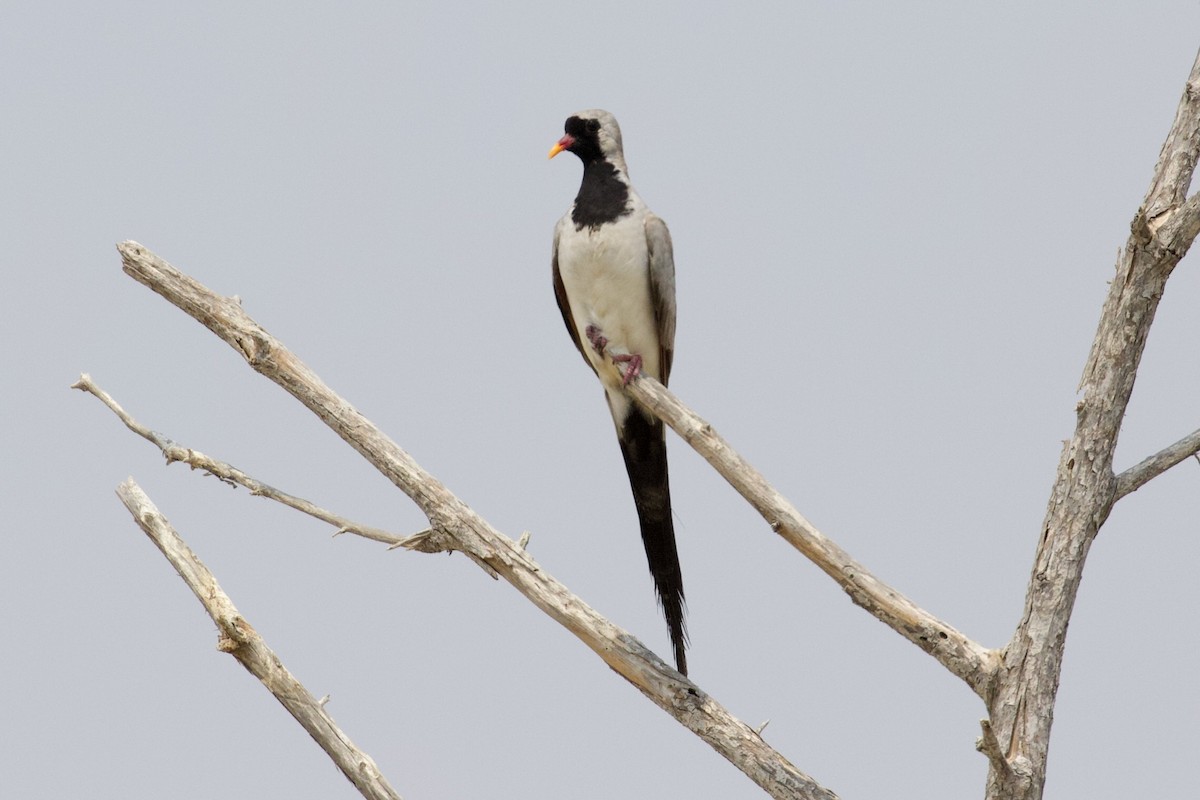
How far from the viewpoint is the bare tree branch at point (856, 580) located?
4.02 m

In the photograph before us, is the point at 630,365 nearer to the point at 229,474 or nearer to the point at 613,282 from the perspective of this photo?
the point at 613,282

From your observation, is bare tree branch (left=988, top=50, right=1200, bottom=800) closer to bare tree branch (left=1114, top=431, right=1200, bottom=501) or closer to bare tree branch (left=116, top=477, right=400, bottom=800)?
bare tree branch (left=1114, top=431, right=1200, bottom=501)

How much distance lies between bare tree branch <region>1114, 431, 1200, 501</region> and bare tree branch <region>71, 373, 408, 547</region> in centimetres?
236

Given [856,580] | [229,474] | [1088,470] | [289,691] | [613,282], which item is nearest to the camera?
[1088,470]

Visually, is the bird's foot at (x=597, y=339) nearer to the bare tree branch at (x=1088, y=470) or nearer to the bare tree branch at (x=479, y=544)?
the bare tree branch at (x=479, y=544)

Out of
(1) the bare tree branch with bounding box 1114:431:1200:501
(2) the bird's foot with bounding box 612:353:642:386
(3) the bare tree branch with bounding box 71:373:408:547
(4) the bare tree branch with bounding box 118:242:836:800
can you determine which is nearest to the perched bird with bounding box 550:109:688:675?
(2) the bird's foot with bounding box 612:353:642:386

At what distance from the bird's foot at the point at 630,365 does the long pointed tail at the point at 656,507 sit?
0.82 ft

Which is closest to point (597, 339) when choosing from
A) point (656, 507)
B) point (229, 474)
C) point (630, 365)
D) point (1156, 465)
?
point (630, 365)

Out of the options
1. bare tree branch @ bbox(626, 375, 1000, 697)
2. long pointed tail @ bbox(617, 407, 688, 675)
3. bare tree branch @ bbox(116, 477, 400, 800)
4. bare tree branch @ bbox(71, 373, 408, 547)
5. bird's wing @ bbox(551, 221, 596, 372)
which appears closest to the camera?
bare tree branch @ bbox(626, 375, 1000, 697)

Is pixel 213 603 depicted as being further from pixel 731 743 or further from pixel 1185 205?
pixel 1185 205

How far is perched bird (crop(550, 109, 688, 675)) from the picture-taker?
505cm

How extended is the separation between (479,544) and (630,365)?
105 cm

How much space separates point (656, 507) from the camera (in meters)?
5.20

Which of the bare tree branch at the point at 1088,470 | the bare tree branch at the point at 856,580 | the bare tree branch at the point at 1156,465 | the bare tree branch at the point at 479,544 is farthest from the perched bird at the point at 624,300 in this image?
the bare tree branch at the point at 1156,465
